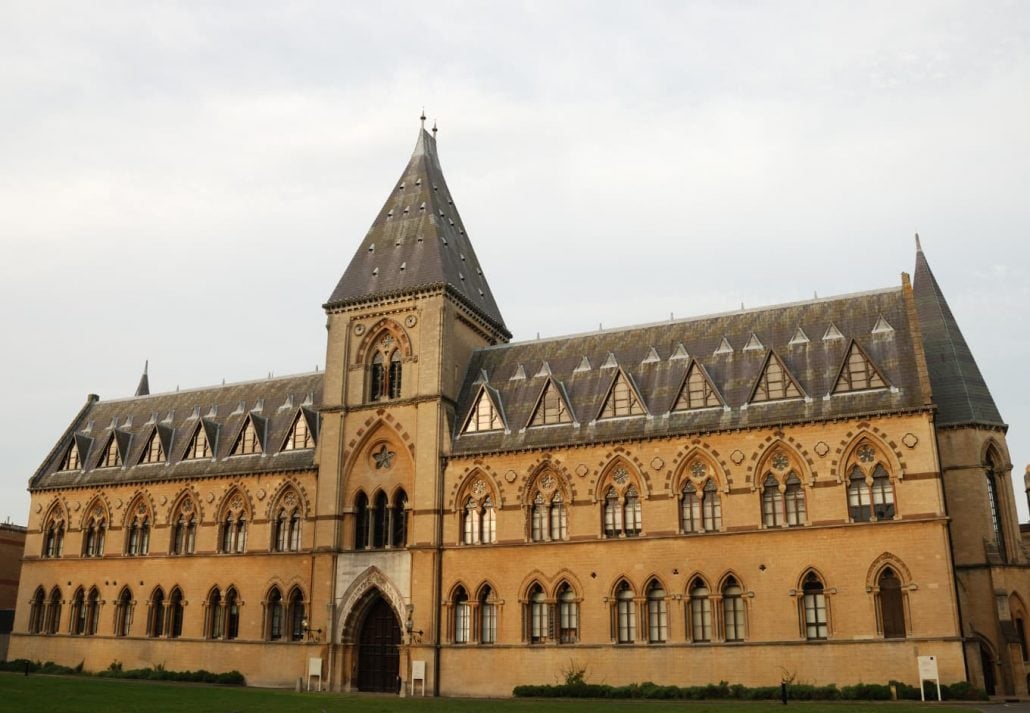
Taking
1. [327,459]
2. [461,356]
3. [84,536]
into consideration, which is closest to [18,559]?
[84,536]

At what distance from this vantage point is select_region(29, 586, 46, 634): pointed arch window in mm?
55094

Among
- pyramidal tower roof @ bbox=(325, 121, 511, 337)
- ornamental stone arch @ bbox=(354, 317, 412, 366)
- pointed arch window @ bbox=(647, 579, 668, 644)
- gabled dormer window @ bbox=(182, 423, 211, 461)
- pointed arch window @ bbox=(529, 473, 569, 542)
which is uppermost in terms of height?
pyramidal tower roof @ bbox=(325, 121, 511, 337)

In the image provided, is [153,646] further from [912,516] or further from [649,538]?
[912,516]

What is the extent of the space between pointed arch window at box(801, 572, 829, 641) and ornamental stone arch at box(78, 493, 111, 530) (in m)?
39.0

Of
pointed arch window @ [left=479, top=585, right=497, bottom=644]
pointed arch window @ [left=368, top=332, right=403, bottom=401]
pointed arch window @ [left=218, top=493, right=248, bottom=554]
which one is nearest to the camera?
pointed arch window @ [left=479, top=585, right=497, bottom=644]

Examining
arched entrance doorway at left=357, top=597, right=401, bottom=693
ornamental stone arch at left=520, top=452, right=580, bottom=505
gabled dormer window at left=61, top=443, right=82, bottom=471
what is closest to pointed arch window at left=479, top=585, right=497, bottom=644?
arched entrance doorway at left=357, top=597, right=401, bottom=693

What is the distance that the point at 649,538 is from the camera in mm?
39844

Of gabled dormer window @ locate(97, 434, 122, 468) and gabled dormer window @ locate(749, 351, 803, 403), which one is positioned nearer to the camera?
gabled dormer window @ locate(749, 351, 803, 403)

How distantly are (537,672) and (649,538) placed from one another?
7527mm

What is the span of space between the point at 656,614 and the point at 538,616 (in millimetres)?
5389

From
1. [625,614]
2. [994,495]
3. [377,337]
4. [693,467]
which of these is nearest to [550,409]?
[693,467]

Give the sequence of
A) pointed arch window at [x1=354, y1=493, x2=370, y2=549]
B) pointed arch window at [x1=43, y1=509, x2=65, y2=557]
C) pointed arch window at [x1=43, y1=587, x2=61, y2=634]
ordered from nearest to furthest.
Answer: pointed arch window at [x1=354, y1=493, x2=370, y2=549]
pointed arch window at [x1=43, y1=587, x2=61, y2=634]
pointed arch window at [x1=43, y1=509, x2=65, y2=557]

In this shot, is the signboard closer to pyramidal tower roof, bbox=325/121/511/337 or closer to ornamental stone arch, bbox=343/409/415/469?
ornamental stone arch, bbox=343/409/415/469

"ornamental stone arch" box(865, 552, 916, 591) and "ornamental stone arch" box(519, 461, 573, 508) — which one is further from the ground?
"ornamental stone arch" box(519, 461, 573, 508)
